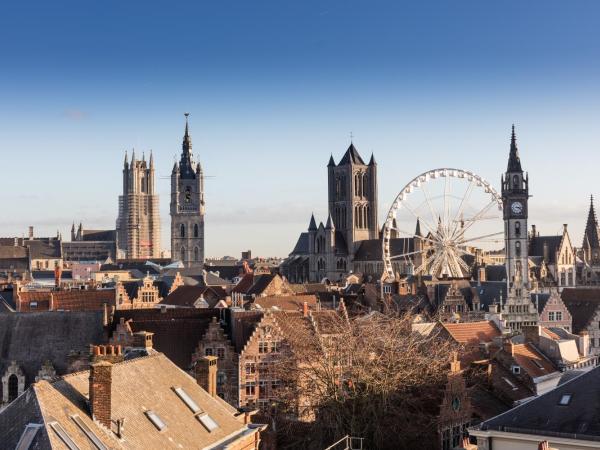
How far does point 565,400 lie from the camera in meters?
33.7

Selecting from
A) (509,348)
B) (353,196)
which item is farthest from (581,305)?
(353,196)

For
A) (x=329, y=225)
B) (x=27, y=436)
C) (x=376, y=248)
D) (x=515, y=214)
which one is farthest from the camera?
(x=329, y=225)

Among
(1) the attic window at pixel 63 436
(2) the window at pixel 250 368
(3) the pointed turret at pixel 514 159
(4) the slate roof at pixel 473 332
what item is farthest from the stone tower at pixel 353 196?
(1) the attic window at pixel 63 436

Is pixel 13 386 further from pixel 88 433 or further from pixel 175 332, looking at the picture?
pixel 88 433

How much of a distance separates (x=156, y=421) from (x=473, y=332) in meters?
31.8

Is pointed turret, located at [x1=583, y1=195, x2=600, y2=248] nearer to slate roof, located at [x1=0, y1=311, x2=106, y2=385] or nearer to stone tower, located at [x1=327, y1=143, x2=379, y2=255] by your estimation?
stone tower, located at [x1=327, y1=143, x2=379, y2=255]

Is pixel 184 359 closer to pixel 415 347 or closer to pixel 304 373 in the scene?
pixel 304 373

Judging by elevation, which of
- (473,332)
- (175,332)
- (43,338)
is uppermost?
(175,332)

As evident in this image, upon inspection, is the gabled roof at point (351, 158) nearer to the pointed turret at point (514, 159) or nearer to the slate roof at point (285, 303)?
the pointed turret at point (514, 159)

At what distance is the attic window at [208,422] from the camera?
31672 mm

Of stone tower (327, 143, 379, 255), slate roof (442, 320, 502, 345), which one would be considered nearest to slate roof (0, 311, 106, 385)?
slate roof (442, 320, 502, 345)

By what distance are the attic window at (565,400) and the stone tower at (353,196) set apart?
144 m

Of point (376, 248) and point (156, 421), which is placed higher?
point (376, 248)

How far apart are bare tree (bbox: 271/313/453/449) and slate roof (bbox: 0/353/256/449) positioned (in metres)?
8.73
